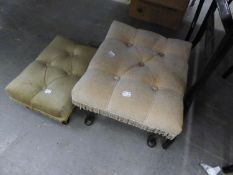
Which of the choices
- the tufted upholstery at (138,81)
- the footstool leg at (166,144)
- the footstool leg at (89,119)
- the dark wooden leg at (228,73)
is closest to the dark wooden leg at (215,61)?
the tufted upholstery at (138,81)

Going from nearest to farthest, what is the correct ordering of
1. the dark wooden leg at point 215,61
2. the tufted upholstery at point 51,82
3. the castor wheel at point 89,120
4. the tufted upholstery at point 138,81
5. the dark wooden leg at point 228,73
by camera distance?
the dark wooden leg at point 215,61 → the tufted upholstery at point 138,81 → the tufted upholstery at point 51,82 → the castor wheel at point 89,120 → the dark wooden leg at point 228,73

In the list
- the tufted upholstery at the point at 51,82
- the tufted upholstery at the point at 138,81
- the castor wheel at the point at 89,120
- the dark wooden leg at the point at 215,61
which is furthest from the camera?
the castor wheel at the point at 89,120

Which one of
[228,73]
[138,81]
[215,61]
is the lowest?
[228,73]

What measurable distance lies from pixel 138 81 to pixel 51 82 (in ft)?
1.45

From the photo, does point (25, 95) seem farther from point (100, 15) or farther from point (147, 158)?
point (100, 15)

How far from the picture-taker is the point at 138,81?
105cm

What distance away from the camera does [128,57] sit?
1.14 metres

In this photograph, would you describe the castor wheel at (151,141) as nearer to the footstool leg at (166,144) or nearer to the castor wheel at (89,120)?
the footstool leg at (166,144)

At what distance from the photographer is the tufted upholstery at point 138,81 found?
3.21ft

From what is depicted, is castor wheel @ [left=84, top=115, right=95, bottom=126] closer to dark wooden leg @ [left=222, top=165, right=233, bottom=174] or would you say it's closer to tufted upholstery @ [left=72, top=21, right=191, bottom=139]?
tufted upholstery @ [left=72, top=21, right=191, bottom=139]

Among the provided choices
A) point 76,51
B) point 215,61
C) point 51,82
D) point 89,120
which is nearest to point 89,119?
point 89,120

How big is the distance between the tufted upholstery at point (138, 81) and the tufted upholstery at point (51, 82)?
0.42 feet

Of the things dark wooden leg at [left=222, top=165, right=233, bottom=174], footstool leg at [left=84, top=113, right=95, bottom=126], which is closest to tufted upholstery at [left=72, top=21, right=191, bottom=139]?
footstool leg at [left=84, top=113, right=95, bottom=126]

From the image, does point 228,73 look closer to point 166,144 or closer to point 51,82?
point 166,144
